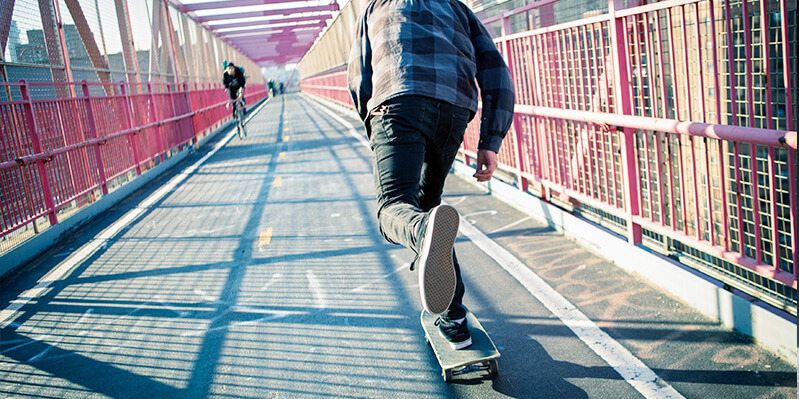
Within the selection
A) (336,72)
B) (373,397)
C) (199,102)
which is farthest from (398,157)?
(336,72)

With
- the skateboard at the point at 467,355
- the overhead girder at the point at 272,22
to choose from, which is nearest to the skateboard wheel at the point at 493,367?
the skateboard at the point at 467,355

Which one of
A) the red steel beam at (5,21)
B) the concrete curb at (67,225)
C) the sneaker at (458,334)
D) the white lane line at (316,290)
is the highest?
the red steel beam at (5,21)

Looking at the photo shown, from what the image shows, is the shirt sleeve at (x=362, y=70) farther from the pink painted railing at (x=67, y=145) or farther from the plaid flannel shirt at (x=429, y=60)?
the pink painted railing at (x=67, y=145)

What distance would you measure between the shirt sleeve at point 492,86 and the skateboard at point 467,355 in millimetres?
1029

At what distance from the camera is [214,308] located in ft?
14.1

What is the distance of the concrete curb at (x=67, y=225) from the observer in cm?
601

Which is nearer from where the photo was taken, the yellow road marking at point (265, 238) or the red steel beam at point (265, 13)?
the yellow road marking at point (265, 238)

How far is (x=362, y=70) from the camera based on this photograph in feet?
9.43

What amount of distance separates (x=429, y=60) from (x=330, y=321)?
2000 mm

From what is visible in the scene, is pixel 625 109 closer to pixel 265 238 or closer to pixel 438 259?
pixel 438 259

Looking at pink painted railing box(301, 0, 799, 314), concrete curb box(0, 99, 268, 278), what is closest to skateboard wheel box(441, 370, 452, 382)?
pink painted railing box(301, 0, 799, 314)

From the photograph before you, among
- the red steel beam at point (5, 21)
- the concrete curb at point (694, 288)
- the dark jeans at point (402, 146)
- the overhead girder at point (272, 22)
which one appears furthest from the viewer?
the overhead girder at point (272, 22)

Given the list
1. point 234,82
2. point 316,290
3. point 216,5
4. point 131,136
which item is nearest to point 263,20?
point 216,5

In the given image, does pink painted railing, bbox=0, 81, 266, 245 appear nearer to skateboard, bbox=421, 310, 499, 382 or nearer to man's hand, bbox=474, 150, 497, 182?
skateboard, bbox=421, 310, 499, 382
